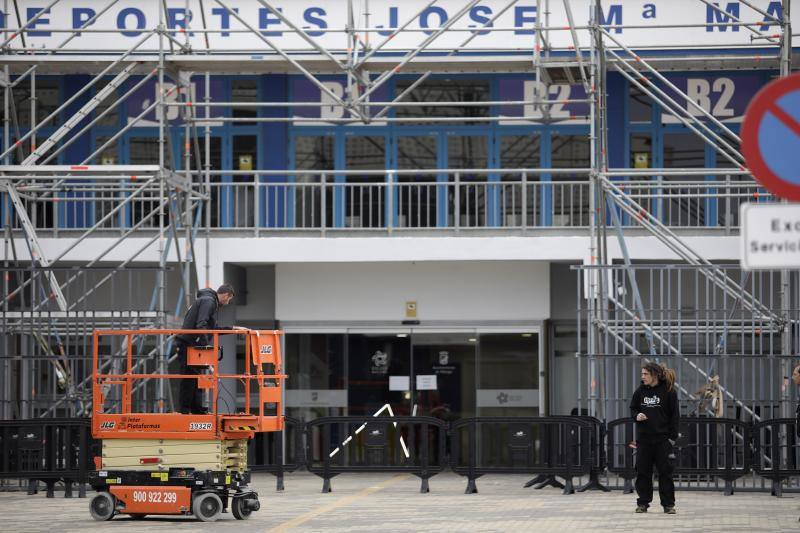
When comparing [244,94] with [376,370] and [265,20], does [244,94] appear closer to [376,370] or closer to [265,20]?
[265,20]

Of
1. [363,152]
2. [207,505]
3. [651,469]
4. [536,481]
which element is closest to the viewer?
[207,505]

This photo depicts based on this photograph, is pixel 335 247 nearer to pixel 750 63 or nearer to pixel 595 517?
pixel 750 63

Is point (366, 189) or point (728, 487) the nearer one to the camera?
point (728, 487)

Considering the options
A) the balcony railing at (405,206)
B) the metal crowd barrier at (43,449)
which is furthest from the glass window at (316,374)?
the metal crowd barrier at (43,449)

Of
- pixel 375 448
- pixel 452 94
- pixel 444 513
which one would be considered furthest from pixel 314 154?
pixel 444 513

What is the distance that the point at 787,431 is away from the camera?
17906 millimetres

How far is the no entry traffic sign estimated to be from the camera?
23.6 feet

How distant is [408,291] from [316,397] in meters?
2.47

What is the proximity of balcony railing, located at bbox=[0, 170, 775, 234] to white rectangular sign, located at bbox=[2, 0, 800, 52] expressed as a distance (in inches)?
93.3

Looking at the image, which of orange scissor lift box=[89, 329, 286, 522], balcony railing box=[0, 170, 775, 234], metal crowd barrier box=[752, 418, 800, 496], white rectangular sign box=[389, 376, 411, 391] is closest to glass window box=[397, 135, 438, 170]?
balcony railing box=[0, 170, 775, 234]

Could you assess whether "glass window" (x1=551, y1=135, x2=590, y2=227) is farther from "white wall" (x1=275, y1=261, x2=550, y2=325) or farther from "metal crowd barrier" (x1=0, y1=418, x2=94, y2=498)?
"metal crowd barrier" (x1=0, y1=418, x2=94, y2=498)

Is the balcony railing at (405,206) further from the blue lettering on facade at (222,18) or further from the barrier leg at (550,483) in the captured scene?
the barrier leg at (550,483)

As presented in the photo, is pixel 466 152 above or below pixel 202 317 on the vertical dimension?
above

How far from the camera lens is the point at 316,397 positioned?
964 inches
